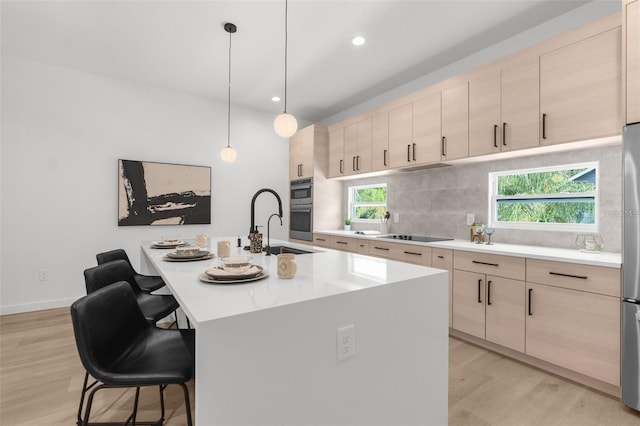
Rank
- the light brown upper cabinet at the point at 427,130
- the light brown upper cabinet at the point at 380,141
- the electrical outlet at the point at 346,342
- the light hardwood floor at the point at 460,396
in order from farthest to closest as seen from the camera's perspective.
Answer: the light brown upper cabinet at the point at 380,141, the light brown upper cabinet at the point at 427,130, the light hardwood floor at the point at 460,396, the electrical outlet at the point at 346,342

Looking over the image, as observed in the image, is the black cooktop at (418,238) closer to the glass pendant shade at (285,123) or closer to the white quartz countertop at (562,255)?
the white quartz countertop at (562,255)

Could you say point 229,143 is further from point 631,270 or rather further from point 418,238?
point 631,270

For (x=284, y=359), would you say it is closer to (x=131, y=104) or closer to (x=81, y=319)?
(x=81, y=319)

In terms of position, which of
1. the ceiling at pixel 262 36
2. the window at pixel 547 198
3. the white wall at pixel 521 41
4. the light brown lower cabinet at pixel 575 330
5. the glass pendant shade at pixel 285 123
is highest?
the ceiling at pixel 262 36

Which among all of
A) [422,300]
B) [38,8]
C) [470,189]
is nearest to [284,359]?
[422,300]

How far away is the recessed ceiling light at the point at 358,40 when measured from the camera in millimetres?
2916

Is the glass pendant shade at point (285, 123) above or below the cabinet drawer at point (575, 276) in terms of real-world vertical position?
above

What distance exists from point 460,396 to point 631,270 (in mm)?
1240

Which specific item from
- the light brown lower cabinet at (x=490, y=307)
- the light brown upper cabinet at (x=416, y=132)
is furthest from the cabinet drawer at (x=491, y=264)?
A: the light brown upper cabinet at (x=416, y=132)

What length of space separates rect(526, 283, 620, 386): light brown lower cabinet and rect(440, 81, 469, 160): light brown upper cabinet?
138 centimetres

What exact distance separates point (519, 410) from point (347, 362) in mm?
1395

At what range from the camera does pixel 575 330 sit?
6.78ft

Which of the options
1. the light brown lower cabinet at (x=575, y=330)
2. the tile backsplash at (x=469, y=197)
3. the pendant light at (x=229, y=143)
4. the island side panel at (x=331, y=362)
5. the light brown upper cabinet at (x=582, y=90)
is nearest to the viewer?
the island side panel at (x=331, y=362)

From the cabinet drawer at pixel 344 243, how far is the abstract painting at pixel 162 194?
186cm
